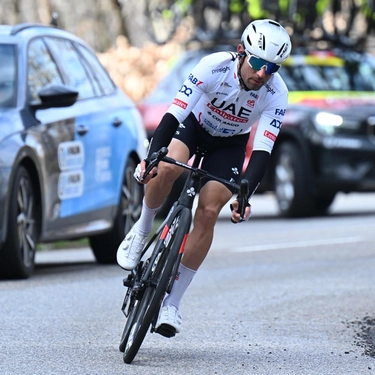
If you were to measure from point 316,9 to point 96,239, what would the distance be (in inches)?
367

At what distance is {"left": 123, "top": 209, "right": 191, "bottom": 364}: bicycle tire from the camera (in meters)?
6.65

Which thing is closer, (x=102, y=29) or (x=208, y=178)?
(x=208, y=178)

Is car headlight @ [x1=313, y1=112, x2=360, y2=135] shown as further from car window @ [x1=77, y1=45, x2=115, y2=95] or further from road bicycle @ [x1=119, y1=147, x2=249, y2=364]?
road bicycle @ [x1=119, y1=147, x2=249, y2=364]

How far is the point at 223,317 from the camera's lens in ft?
27.9

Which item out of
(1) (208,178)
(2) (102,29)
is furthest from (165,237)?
(2) (102,29)

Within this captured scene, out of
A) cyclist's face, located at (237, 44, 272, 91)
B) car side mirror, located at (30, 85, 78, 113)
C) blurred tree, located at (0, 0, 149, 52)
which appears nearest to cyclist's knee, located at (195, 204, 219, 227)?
cyclist's face, located at (237, 44, 272, 91)

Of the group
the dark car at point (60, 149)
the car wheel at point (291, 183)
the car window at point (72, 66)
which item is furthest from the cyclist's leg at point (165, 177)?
the car wheel at point (291, 183)

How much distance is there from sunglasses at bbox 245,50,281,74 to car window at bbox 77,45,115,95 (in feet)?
15.4

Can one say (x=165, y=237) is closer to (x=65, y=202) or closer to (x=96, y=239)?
(x=65, y=202)

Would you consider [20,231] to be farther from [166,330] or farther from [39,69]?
[166,330]

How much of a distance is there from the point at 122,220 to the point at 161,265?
4.72m

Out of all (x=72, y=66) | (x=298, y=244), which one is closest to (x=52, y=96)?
(x=72, y=66)

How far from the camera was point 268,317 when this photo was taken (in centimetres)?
851

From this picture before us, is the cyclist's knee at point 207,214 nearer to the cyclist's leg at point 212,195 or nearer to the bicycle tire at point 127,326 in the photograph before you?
the cyclist's leg at point 212,195
